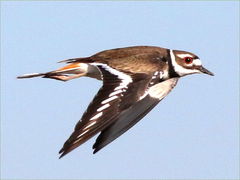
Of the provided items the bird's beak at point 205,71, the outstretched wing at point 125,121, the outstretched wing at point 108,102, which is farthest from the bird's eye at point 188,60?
the outstretched wing at point 108,102

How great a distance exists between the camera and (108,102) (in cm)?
1219

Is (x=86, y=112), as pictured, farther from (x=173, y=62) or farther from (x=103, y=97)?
(x=173, y=62)

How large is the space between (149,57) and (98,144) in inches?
93.1

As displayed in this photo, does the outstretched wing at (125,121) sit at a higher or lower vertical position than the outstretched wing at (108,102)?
lower

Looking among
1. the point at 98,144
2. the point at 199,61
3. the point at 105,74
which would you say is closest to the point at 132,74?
the point at 105,74

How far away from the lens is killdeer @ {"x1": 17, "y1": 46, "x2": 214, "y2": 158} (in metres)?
11.9

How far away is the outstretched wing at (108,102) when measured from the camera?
450 inches

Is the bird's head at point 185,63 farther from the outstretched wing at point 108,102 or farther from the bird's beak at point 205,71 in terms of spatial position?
the outstretched wing at point 108,102

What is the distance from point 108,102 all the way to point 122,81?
0.75m

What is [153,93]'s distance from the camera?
561 inches

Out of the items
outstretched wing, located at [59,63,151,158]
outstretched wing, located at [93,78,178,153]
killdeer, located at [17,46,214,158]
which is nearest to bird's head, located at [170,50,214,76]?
killdeer, located at [17,46,214,158]

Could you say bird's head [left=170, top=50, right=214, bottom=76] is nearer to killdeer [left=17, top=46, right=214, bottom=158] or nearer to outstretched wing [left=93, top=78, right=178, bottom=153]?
killdeer [left=17, top=46, right=214, bottom=158]

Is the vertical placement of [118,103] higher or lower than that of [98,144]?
higher

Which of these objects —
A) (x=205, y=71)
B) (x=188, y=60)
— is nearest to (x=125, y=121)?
(x=188, y=60)
